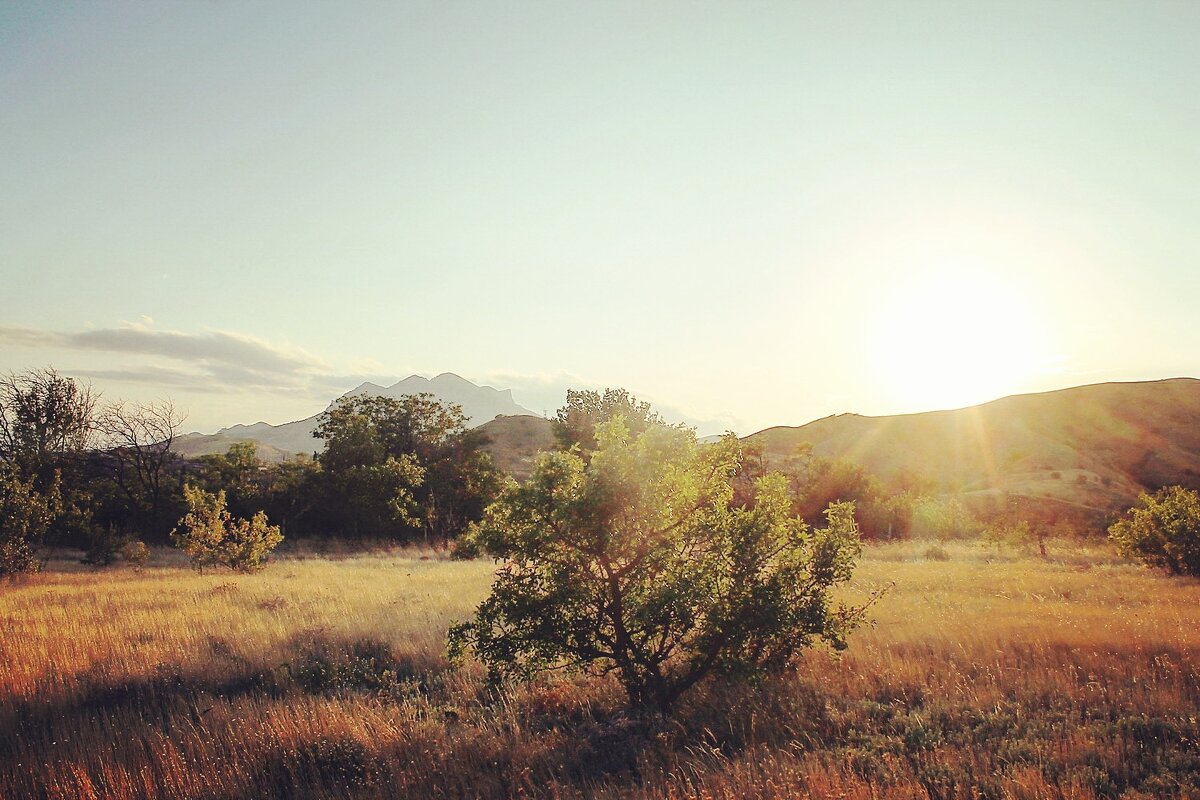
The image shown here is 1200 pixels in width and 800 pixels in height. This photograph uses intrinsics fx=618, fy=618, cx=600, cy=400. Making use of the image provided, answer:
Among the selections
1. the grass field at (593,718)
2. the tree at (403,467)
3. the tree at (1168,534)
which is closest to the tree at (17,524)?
the grass field at (593,718)

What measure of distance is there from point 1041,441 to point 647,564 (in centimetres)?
10161

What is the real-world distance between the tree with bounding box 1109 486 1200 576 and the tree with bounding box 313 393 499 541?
108ft

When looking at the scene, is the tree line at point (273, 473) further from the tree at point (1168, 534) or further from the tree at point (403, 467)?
the tree at point (1168, 534)

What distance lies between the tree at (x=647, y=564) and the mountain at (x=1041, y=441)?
63.0 metres

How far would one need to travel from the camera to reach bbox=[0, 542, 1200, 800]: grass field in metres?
5.47

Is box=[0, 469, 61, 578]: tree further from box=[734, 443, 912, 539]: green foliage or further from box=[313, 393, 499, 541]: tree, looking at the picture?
box=[734, 443, 912, 539]: green foliage

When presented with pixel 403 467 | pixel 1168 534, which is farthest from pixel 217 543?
pixel 1168 534

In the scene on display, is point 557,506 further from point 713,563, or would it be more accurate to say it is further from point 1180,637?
point 1180,637

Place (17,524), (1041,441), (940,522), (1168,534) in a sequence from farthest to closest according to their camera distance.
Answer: (1041,441) → (940,522) → (17,524) → (1168,534)

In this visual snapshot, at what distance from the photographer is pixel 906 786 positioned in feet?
16.6

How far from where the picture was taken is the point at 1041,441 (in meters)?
87.4

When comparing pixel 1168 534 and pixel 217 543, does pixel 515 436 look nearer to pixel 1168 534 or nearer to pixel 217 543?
pixel 217 543

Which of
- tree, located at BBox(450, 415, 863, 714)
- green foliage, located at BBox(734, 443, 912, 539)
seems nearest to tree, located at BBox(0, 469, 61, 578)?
tree, located at BBox(450, 415, 863, 714)

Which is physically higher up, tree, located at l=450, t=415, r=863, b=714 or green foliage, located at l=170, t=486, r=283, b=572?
tree, located at l=450, t=415, r=863, b=714
